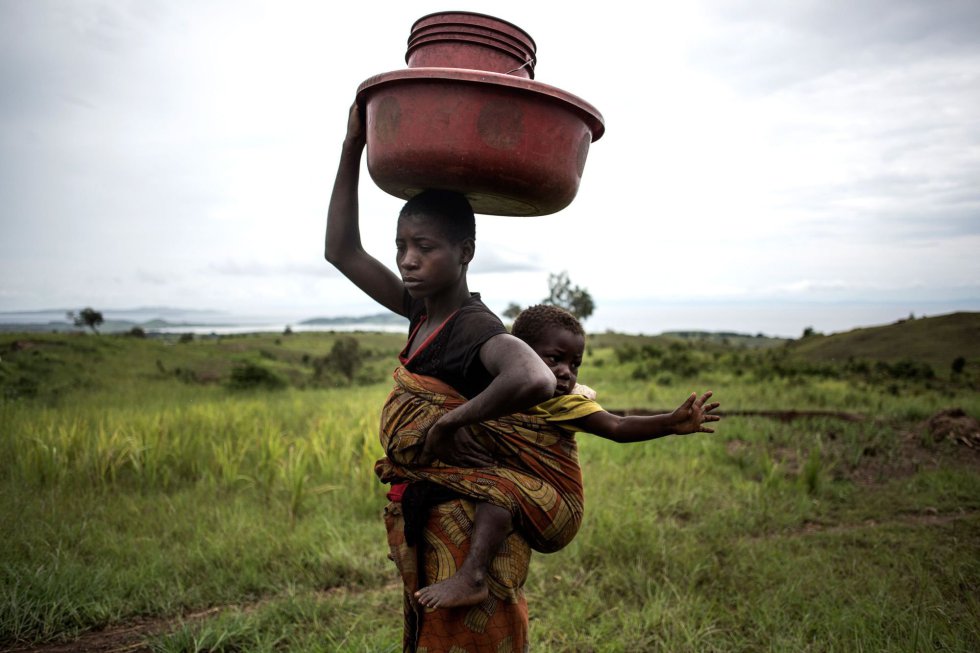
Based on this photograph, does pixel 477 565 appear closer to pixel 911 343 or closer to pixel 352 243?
pixel 352 243

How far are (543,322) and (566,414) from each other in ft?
1.10

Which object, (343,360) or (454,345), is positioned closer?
(454,345)

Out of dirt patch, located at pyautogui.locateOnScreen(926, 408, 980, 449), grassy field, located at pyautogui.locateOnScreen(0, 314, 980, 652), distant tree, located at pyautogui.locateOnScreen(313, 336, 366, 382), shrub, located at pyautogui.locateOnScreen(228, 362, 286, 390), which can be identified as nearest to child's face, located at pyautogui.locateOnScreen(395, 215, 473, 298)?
grassy field, located at pyautogui.locateOnScreen(0, 314, 980, 652)

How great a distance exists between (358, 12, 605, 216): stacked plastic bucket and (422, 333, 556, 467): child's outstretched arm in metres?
0.46

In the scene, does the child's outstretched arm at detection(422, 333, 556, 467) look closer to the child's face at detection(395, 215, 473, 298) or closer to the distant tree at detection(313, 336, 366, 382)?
the child's face at detection(395, 215, 473, 298)

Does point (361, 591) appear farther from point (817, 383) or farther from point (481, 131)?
point (817, 383)

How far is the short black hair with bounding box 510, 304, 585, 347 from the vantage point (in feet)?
7.01

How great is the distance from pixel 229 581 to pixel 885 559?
425 cm

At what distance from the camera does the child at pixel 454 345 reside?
1661 millimetres

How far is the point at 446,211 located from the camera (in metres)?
1.89

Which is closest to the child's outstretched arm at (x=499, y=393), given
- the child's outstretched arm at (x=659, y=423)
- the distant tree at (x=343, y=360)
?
the child's outstretched arm at (x=659, y=423)

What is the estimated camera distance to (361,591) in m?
3.92

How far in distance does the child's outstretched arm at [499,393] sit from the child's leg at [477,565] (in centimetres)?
21

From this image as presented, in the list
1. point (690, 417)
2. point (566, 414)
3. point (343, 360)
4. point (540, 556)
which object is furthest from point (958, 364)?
point (566, 414)
